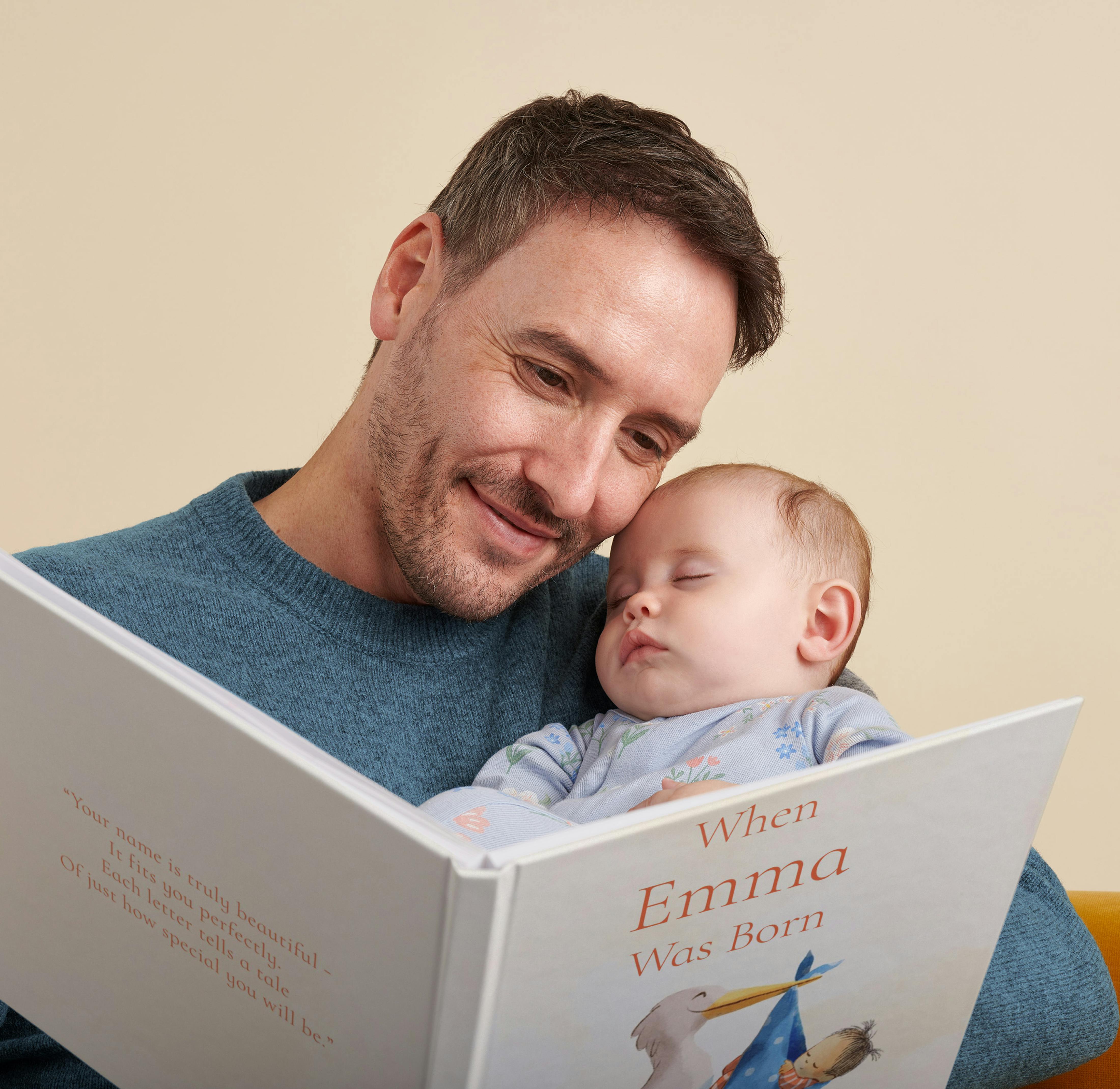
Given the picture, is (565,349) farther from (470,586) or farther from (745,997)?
(745,997)

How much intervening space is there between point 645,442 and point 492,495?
23 centimetres

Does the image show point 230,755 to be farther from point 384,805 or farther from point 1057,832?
point 1057,832

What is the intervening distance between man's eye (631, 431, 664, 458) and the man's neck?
332 millimetres

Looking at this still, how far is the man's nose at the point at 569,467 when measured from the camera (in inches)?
47.3

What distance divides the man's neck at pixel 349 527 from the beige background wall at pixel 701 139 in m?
1.33

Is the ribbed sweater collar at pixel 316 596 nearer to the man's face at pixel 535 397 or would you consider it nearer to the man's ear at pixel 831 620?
the man's face at pixel 535 397

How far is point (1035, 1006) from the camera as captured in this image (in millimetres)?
1070

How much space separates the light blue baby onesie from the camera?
1.07 meters

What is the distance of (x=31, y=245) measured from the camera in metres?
2.46

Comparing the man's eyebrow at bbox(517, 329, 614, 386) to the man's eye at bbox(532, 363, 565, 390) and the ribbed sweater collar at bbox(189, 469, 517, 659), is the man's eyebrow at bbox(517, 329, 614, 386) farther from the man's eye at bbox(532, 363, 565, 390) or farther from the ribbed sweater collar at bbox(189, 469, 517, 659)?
the ribbed sweater collar at bbox(189, 469, 517, 659)

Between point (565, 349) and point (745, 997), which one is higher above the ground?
point (565, 349)

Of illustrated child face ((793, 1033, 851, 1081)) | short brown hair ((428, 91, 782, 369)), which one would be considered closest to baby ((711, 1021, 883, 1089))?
illustrated child face ((793, 1033, 851, 1081))

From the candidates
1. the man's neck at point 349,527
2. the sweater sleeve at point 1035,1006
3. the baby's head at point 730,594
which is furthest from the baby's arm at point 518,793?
the sweater sleeve at point 1035,1006

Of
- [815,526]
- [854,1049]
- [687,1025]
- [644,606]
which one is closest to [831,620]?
[815,526]
